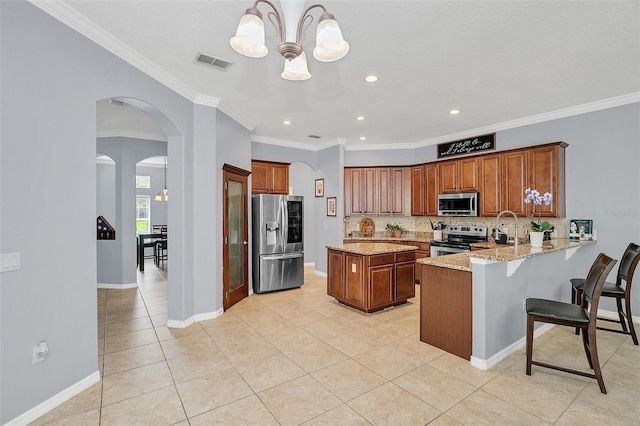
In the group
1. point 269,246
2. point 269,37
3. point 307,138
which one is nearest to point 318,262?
point 269,246

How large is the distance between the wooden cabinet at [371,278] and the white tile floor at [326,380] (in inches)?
14.8

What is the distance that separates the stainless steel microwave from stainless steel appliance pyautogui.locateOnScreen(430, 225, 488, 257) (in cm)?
40

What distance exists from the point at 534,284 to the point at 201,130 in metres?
4.34

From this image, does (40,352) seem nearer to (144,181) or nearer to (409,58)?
(409,58)

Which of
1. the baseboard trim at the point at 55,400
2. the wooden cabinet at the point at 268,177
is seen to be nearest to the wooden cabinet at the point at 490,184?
the wooden cabinet at the point at 268,177

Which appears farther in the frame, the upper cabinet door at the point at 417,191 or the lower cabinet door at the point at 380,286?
the upper cabinet door at the point at 417,191

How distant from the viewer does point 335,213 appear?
21.4ft

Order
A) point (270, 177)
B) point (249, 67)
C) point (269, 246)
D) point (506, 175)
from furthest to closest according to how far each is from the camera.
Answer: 1. point (270, 177)
2. point (269, 246)
3. point (506, 175)
4. point (249, 67)

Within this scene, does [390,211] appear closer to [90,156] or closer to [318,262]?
[318,262]

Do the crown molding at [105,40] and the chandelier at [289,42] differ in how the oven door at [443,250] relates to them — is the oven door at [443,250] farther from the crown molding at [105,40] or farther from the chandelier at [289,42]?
the crown molding at [105,40]

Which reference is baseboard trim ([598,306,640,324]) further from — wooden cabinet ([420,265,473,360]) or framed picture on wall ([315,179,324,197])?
framed picture on wall ([315,179,324,197])

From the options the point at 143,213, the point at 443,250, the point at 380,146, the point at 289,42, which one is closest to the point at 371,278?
the point at 443,250

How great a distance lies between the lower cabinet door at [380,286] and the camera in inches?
167

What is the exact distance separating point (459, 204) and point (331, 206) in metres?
2.48
